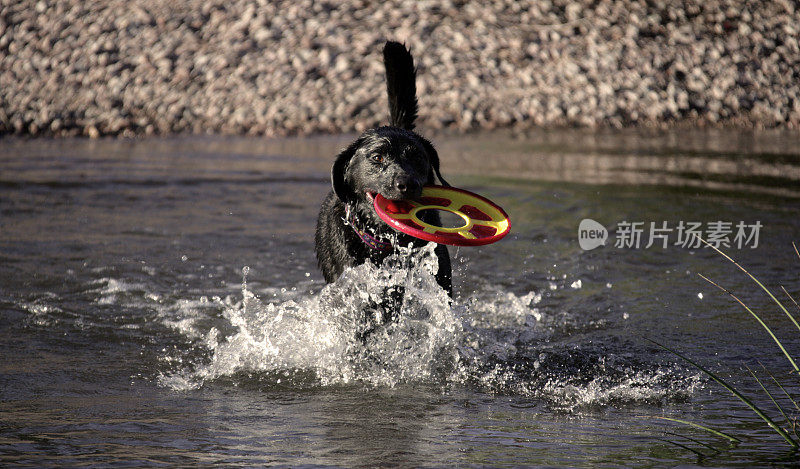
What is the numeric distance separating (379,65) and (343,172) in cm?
888

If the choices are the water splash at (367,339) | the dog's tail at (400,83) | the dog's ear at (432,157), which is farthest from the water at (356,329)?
the dog's tail at (400,83)

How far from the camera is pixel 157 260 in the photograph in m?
6.89

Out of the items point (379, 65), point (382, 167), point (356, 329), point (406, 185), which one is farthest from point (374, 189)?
→ point (379, 65)

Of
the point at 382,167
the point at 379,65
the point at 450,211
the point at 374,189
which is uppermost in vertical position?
Answer: the point at 379,65

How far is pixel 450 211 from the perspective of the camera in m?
4.92

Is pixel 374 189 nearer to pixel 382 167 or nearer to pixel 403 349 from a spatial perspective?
pixel 382 167

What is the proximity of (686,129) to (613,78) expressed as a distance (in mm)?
1304

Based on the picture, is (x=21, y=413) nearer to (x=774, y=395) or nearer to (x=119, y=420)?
(x=119, y=420)

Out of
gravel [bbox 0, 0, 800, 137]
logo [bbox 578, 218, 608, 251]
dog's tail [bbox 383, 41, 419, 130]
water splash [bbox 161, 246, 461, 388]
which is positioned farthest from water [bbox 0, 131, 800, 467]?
gravel [bbox 0, 0, 800, 137]

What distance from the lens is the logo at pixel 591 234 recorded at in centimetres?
737

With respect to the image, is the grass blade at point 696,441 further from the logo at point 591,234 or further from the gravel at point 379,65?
the gravel at point 379,65

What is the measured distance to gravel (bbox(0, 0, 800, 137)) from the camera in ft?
42.2

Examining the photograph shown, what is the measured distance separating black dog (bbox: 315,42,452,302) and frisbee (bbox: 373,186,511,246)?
0.26 ft

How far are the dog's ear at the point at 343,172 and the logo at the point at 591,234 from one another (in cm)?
292
